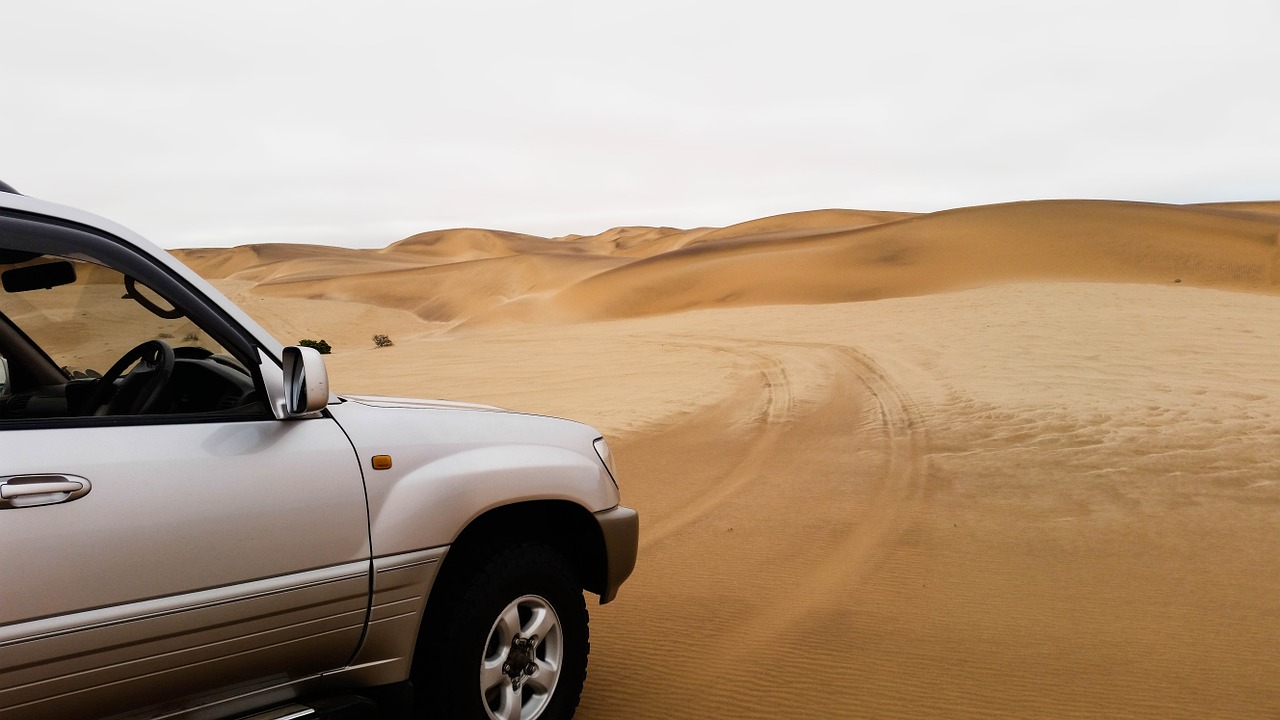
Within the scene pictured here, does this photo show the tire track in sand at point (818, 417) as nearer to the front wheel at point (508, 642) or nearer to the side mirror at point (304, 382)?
the front wheel at point (508, 642)

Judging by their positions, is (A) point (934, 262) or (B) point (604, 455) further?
(A) point (934, 262)

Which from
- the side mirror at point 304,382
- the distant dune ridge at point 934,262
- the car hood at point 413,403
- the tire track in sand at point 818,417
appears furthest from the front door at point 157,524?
the distant dune ridge at point 934,262

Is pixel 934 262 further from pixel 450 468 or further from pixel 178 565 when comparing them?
pixel 178 565

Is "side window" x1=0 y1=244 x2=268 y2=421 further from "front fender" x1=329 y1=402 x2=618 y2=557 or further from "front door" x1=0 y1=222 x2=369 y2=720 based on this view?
"front fender" x1=329 y1=402 x2=618 y2=557

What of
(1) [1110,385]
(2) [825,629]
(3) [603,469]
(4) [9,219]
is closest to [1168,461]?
(1) [1110,385]

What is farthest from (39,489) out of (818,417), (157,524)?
(818,417)

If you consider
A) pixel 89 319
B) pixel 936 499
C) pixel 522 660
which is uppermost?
pixel 89 319

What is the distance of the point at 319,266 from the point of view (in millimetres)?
126062

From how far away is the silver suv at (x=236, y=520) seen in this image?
230 centimetres

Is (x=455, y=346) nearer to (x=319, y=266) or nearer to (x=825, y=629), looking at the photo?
(x=825, y=629)

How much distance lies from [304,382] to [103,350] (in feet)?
3.47

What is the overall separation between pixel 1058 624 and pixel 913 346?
14.6 m

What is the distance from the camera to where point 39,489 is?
87.9 inches

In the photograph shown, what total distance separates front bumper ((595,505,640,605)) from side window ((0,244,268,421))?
56.4 inches
